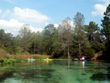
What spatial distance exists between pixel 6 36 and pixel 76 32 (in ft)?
87.4

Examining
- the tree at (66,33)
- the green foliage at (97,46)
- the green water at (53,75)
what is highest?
the tree at (66,33)

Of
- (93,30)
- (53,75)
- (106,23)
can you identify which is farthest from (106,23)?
(53,75)

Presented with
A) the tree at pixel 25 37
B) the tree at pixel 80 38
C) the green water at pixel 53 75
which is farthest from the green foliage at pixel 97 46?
the green water at pixel 53 75

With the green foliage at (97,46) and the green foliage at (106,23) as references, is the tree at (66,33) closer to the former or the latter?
the green foliage at (97,46)

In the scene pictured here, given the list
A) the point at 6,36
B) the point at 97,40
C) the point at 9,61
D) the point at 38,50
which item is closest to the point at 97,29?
the point at 97,40

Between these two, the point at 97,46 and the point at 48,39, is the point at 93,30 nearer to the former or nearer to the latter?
the point at 97,46

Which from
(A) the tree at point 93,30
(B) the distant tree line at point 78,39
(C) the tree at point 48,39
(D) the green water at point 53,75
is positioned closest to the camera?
(D) the green water at point 53,75

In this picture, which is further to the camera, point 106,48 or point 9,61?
point 106,48

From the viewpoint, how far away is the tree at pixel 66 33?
191 ft

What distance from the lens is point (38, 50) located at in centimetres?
7656

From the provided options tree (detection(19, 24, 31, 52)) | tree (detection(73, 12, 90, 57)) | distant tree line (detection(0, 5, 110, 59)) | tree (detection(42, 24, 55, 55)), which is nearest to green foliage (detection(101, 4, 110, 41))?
distant tree line (detection(0, 5, 110, 59))

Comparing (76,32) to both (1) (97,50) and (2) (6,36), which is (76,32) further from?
(2) (6,36)

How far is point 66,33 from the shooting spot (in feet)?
193

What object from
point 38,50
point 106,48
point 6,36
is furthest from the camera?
point 38,50
